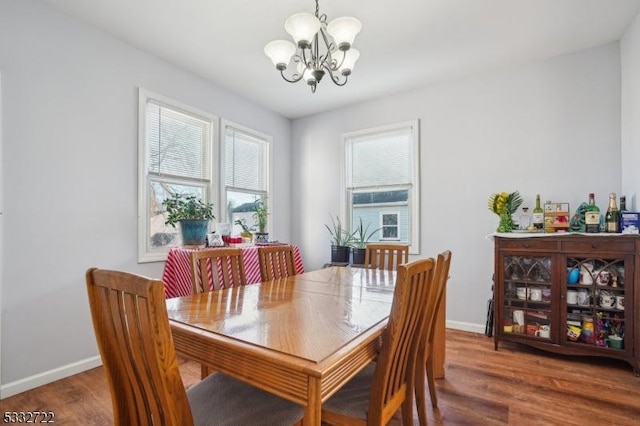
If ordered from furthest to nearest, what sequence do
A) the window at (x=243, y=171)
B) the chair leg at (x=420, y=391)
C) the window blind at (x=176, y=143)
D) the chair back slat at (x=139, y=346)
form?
1. the window at (x=243, y=171)
2. the window blind at (x=176, y=143)
3. the chair leg at (x=420, y=391)
4. the chair back slat at (x=139, y=346)

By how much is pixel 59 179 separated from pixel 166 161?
89 centimetres

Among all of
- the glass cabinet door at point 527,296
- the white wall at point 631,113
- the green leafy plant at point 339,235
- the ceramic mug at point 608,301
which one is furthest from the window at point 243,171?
the white wall at point 631,113

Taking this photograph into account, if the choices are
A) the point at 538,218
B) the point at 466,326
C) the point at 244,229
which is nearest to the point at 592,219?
the point at 538,218

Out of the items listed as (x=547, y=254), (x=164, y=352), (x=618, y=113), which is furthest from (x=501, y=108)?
(x=164, y=352)

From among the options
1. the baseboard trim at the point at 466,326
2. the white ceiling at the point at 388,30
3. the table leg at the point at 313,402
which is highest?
the white ceiling at the point at 388,30

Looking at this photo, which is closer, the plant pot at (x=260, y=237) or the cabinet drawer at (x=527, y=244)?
the cabinet drawer at (x=527, y=244)

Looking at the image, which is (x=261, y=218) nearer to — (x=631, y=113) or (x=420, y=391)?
(x=420, y=391)

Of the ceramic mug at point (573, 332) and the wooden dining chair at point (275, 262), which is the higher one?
the wooden dining chair at point (275, 262)

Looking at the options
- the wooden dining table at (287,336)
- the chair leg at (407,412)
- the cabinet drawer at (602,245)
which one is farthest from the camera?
the cabinet drawer at (602,245)

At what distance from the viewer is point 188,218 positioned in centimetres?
288

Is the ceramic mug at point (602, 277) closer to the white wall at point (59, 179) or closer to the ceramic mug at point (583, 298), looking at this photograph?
the ceramic mug at point (583, 298)

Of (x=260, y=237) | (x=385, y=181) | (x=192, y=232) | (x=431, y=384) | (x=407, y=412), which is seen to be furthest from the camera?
(x=385, y=181)

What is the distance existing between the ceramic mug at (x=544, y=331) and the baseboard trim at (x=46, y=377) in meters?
3.62

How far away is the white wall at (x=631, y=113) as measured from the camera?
2416 mm
